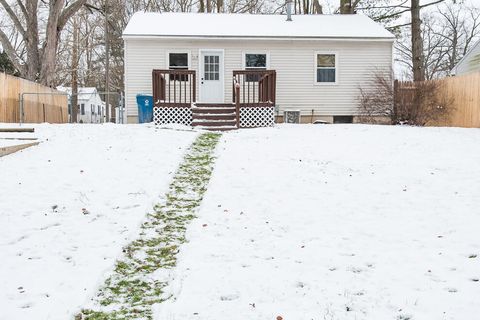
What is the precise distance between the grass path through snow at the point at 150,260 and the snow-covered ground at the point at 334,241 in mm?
→ 175

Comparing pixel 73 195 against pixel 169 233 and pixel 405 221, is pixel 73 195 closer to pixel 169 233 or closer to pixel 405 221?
pixel 169 233

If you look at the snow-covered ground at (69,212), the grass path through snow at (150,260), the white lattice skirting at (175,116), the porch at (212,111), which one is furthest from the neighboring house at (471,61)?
the grass path through snow at (150,260)

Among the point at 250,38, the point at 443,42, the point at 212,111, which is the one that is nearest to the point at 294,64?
the point at 250,38

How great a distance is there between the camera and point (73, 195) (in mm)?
6488

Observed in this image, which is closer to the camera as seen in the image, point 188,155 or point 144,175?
point 144,175

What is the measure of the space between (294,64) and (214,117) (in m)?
4.98

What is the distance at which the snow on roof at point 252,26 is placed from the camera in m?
17.9

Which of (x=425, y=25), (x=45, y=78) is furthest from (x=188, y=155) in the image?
(x=425, y=25)

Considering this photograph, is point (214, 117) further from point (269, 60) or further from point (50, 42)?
point (50, 42)

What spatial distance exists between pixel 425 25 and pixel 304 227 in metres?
47.4

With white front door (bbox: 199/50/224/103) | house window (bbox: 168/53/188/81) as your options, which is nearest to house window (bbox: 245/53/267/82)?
white front door (bbox: 199/50/224/103)

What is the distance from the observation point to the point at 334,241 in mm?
5078

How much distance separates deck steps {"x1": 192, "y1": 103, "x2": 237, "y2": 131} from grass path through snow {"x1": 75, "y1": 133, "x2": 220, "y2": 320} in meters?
6.66

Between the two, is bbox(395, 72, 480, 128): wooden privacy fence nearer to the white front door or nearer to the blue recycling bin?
the white front door
